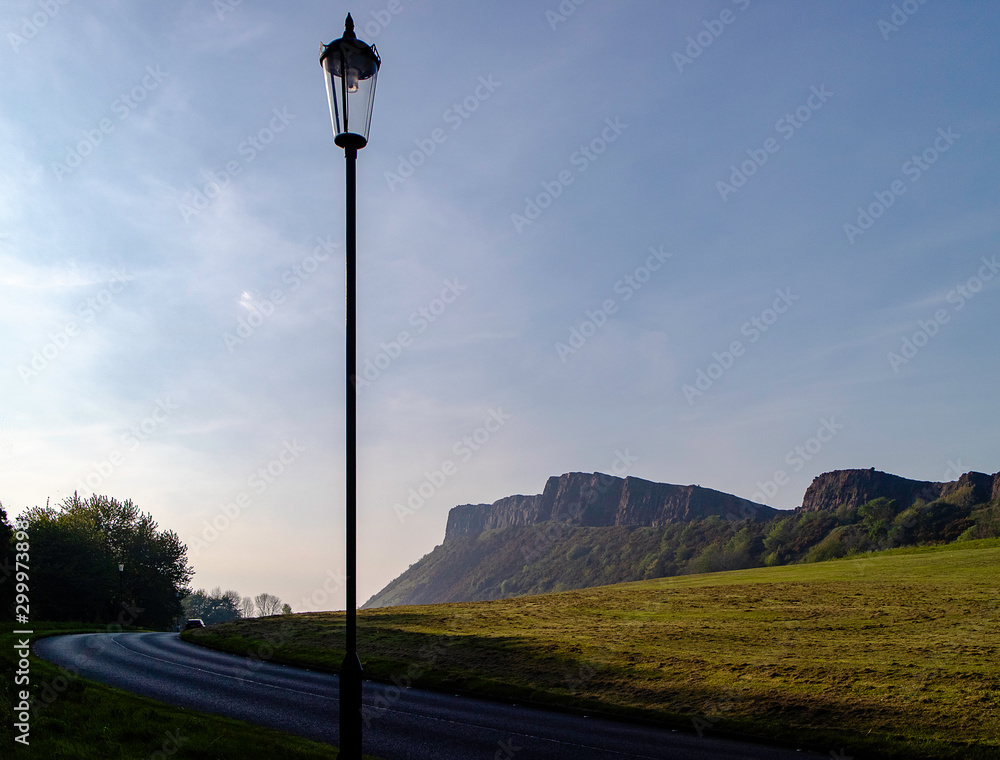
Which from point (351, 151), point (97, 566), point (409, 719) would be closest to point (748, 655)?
point (409, 719)

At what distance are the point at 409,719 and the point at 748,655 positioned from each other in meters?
13.7

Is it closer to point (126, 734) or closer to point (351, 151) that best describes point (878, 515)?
point (126, 734)

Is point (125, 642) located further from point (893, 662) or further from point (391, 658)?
point (893, 662)

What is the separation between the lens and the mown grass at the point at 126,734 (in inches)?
397

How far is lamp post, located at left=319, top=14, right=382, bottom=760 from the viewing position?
6613 mm

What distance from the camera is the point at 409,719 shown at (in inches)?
690

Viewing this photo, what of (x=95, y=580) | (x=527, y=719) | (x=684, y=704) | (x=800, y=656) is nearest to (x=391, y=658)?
(x=527, y=719)

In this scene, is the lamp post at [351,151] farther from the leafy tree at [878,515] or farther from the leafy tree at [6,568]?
the leafy tree at [878,515]

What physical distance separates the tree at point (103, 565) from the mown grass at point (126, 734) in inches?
2121

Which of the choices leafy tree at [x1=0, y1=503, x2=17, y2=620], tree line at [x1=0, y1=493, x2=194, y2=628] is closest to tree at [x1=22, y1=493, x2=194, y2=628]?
tree line at [x1=0, y1=493, x2=194, y2=628]

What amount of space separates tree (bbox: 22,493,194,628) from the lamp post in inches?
2538

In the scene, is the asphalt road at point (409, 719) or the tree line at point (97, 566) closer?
the asphalt road at point (409, 719)

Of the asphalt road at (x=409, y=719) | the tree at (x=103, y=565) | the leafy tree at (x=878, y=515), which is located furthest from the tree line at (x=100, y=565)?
the leafy tree at (x=878, y=515)

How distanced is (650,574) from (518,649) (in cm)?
14440
